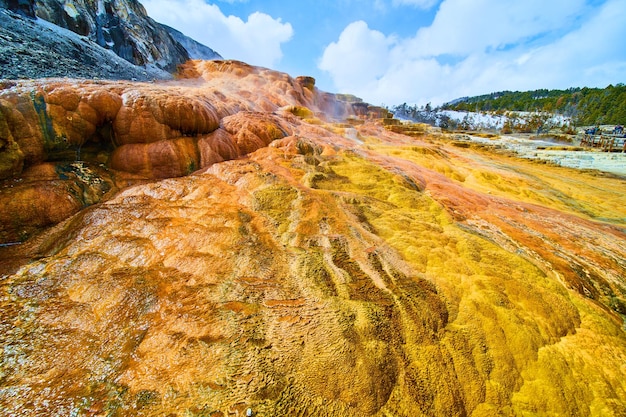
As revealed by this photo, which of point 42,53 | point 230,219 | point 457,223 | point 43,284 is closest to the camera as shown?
point 43,284

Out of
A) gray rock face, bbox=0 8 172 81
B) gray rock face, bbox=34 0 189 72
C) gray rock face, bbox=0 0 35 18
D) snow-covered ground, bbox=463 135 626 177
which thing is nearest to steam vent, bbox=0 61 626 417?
gray rock face, bbox=0 8 172 81

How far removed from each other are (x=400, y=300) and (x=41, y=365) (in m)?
3.65

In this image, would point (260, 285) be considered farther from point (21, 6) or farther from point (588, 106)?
point (588, 106)

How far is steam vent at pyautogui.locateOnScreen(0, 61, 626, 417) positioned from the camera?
7.39 feet

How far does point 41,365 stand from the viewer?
89.0 inches

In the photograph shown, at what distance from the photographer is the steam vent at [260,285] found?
225 centimetres

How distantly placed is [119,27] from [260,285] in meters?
21.2

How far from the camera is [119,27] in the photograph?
52.6ft

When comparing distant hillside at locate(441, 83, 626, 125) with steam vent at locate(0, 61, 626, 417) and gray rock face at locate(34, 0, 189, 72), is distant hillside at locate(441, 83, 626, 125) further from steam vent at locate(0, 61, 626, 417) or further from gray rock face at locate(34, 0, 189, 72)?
gray rock face at locate(34, 0, 189, 72)

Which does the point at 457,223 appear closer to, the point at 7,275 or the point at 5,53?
the point at 7,275

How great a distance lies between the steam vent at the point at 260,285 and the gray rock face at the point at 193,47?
28302mm

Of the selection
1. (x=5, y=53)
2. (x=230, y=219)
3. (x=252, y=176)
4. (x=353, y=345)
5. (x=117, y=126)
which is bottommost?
(x=353, y=345)

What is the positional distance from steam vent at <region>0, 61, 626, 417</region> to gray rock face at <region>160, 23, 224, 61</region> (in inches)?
1114

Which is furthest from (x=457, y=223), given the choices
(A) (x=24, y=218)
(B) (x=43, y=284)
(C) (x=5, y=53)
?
(C) (x=5, y=53)
